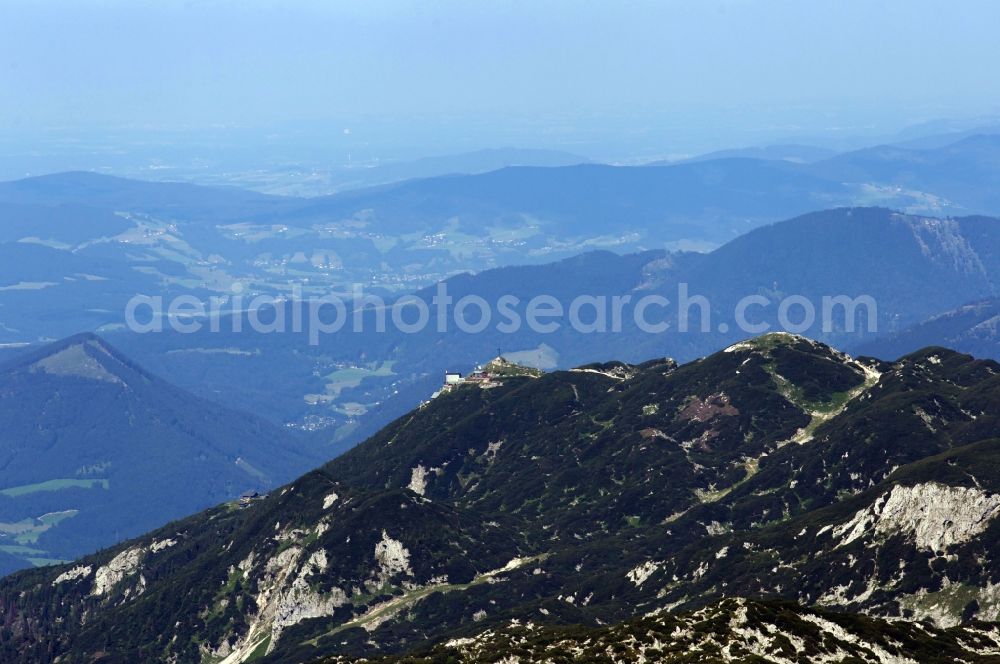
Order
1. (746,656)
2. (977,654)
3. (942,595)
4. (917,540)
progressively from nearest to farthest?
(746,656)
(977,654)
(942,595)
(917,540)

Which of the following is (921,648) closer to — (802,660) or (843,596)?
(802,660)

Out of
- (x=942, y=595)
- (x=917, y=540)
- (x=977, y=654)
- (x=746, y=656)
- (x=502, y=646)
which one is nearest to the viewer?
(x=746, y=656)

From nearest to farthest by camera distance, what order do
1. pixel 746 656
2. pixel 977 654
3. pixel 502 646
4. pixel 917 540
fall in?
1. pixel 746 656
2. pixel 977 654
3. pixel 502 646
4. pixel 917 540

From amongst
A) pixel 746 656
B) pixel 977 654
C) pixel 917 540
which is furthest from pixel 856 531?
pixel 746 656

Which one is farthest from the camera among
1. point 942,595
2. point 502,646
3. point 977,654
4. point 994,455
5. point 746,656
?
point 994,455

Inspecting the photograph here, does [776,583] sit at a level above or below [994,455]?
below

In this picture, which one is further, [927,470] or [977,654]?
[927,470]

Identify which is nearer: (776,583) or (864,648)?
(864,648)

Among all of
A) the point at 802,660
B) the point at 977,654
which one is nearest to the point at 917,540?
the point at 977,654

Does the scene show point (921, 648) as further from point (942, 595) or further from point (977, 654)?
point (942, 595)
